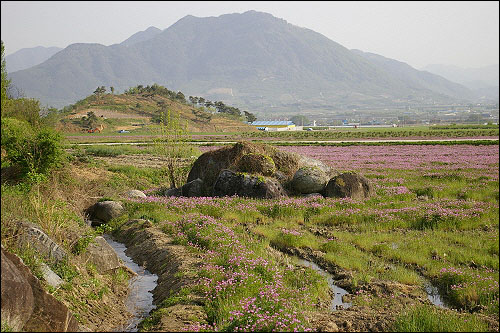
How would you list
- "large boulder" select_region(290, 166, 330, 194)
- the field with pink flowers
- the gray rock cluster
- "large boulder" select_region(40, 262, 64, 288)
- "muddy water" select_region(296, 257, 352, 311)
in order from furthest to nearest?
"large boulder" select_region(290, 166, 330, 194), the gray rock cluster, "muddy water" select_region(296, 257, 352, 311), "large boulder" select_region(40, 262, 64, 288), the field with pink flowers

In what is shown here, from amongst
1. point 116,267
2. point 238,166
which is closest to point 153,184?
point 238,166

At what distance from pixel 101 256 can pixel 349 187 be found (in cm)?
1283

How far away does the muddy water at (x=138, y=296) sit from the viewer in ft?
29.4

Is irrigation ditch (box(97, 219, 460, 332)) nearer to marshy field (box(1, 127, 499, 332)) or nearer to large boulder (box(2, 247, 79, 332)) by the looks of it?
marshy field (box(1, 127, 499, 332))

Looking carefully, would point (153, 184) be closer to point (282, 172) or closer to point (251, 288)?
point (282, 172)

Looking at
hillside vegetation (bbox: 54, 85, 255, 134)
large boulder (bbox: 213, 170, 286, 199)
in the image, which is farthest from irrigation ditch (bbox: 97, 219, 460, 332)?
hillside vegetation (bbox: 54, 85, 255, 134)

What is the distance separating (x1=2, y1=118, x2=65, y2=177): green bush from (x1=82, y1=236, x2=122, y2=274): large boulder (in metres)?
5.36

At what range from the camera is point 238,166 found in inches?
880

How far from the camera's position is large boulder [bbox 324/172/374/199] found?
20.3m

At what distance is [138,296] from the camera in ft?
34.7

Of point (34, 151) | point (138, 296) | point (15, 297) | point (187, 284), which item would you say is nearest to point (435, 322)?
point (187, 284)

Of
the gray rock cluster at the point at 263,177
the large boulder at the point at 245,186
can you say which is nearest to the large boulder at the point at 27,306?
the large boulder at the point at 245,186

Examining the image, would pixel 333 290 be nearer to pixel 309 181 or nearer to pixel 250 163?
pixel 309 181

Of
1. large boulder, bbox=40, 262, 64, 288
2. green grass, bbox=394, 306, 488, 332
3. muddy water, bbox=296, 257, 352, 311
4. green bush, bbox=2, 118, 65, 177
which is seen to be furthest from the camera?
green bush, bbox=2, 118, 65, 177
